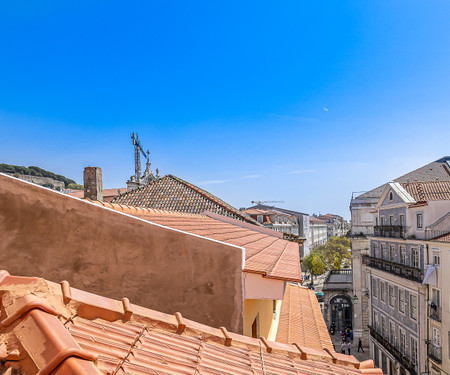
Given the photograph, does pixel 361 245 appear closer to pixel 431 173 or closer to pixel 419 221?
pixel 431 173

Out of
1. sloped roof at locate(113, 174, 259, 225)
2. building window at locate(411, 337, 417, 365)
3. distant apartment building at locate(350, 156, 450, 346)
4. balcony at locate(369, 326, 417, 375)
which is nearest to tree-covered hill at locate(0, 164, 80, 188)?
sloped roof at locate(113, 174, 259, 225)

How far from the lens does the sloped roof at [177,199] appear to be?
14695mm

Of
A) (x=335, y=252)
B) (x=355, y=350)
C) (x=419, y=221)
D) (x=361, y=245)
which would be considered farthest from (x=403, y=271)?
(x=335, y=252)

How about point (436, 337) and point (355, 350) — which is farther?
point (355, 350)

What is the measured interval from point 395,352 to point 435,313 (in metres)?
6.32

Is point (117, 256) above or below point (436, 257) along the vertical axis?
above

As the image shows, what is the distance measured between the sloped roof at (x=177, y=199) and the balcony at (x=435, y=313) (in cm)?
1164

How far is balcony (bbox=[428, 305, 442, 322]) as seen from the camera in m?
16.5

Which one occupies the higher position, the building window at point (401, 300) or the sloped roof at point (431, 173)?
the sloped roof at point (431, 173)

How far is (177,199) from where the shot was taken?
52.7 ft

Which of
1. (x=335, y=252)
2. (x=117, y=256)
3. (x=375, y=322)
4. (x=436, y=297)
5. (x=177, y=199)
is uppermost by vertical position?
(x=177, y=199)

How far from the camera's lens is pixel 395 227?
2117 centimetres

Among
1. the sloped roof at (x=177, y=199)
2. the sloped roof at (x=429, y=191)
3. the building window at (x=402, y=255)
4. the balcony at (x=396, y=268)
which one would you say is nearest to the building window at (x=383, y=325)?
the balcony at (x=396, y=268)

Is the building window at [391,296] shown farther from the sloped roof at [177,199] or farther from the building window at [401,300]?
the sloped roof at [177,199]
